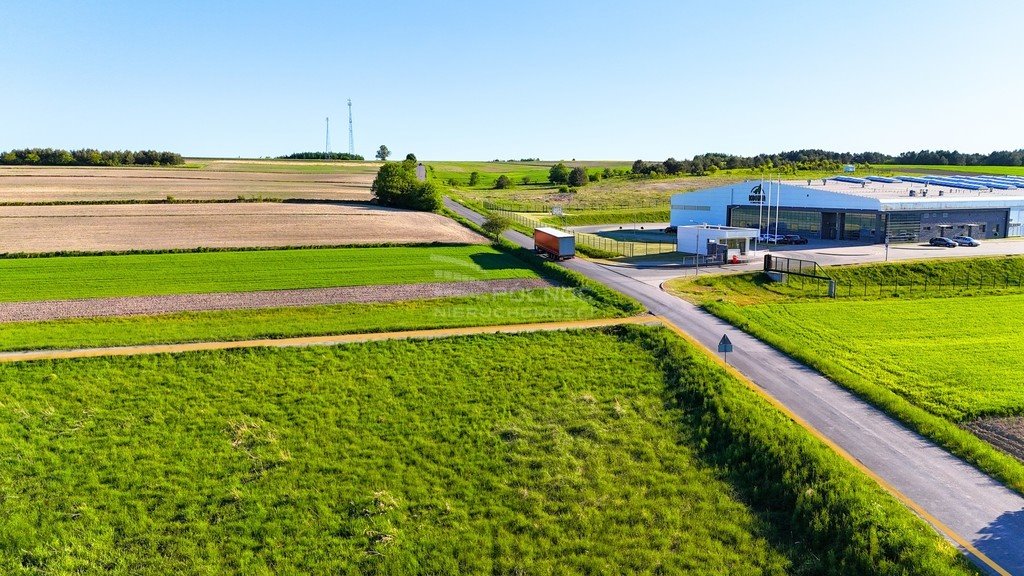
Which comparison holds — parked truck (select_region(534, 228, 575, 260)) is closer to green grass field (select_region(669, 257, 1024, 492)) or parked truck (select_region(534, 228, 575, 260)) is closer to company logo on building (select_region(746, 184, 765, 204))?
green grass field (select_region(669, 257, 1024, 492))

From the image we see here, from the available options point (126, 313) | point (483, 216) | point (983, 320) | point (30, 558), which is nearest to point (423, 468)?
point (30, 558)

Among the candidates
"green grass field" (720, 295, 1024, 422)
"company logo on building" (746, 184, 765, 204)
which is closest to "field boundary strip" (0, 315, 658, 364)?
"green grass field" (720, 295, 1024, 422)

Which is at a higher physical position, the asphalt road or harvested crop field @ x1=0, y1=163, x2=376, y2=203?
harvested crop field @ x1=0, y1=163, x2=376, y2=203

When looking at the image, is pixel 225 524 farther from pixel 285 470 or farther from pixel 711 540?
pixel 711 540

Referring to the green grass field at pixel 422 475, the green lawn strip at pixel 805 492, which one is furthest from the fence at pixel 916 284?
A: the green lawn strip at pixel 805 492

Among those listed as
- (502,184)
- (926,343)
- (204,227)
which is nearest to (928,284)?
(926,343)

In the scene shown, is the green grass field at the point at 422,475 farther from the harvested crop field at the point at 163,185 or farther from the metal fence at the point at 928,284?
the harvested crop field at the point at 163,185
